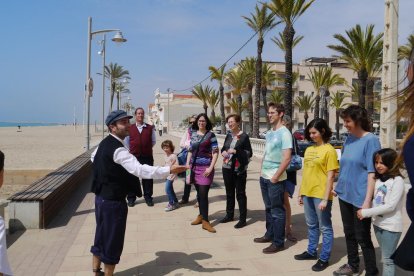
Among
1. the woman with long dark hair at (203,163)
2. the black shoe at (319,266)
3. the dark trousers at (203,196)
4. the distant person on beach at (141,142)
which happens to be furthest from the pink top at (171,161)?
the black shoe at (319,266)

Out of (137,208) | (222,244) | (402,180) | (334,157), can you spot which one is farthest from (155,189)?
(402,180)

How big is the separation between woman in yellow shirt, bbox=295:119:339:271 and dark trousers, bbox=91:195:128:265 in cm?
220

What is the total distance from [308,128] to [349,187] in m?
0.90

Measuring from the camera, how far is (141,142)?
762cm

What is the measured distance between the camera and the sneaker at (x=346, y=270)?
406 cm

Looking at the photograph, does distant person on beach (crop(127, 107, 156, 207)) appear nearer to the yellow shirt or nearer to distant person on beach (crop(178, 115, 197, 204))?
distant person on beach (crop(178, 115, 197, 204))

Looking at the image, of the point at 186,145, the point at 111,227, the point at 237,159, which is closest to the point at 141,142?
the point at 186,145

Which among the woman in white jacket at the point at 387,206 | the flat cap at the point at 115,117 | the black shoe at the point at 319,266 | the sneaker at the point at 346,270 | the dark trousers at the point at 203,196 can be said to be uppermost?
the flat cap at the point at 115,117

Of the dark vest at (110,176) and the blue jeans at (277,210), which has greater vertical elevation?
the dark vest at (110,176)

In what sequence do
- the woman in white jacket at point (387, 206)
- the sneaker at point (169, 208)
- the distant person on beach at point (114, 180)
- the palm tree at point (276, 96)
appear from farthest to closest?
the palm tree at point (276, 96) < the sneaker at point (169, 208) < the distant person on beach at point (114, 180) < the woman in white jacket at point (387, 206)

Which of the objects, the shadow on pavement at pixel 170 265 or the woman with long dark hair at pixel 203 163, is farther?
the woman with long dark hair at pixel 203 163

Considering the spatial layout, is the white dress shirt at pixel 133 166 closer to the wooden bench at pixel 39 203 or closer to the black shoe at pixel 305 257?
the black shoe at pixel 305 257

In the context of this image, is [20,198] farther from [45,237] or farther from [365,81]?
[365,81]

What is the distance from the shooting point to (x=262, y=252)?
4.90 meters
